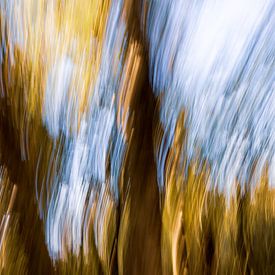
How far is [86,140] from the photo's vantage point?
0.51m

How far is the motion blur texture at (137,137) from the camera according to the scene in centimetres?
48

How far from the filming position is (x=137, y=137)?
51 cm

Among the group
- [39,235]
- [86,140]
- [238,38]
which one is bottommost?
[39,235]

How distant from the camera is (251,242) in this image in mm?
495

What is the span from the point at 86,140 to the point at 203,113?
0.45ft

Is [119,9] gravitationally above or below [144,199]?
above

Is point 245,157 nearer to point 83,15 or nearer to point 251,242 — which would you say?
point 251,242

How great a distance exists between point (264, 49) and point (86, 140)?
0.73 ft

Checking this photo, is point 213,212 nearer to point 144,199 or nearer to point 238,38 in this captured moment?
point 144,199

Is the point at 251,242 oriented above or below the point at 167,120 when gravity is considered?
below

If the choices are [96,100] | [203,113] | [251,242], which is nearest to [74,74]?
[96,100]

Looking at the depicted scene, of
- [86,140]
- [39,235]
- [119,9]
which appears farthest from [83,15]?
[39,235]

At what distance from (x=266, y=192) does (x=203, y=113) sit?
111 millimetres

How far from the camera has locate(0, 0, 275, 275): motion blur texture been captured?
1.58 ft
